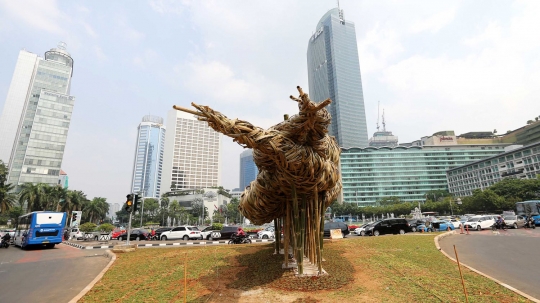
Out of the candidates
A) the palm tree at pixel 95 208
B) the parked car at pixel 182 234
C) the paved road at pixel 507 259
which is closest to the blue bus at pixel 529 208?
the paved road at pixel 507 259

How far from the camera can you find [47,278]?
941 centimetres

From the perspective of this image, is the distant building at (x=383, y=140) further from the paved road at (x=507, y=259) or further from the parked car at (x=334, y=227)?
the paved road at (x=507, y=259)

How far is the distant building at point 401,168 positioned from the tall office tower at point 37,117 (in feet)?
323

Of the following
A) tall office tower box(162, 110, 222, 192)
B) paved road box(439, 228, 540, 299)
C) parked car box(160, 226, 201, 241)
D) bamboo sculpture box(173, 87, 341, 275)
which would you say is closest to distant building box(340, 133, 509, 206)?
tall office tower box(162, 110, 222, 192)

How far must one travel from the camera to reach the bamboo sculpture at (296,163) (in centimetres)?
577

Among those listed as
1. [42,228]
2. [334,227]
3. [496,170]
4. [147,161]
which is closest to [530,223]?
[334,227]

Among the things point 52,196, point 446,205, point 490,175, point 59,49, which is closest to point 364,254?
point 52,196

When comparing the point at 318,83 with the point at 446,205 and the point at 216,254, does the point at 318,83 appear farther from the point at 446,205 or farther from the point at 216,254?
the point at 216,254

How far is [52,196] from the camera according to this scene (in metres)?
48.2

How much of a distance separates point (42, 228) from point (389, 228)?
1015 inches

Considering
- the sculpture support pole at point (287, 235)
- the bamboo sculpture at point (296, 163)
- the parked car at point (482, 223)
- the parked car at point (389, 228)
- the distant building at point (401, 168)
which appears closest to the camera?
the bamboo sculpture at point (296, 163)

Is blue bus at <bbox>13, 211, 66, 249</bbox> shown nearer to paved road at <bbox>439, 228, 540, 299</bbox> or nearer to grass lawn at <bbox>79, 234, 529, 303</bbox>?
grass lawn at <bbox>79, 234, 529, 303</bbox>

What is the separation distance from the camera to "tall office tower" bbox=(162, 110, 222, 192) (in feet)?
421

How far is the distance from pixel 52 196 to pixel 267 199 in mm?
57063
